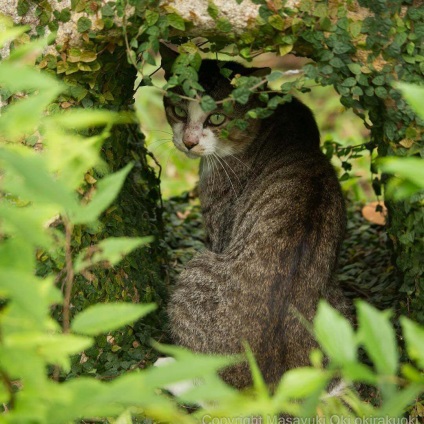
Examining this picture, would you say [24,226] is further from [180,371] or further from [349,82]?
[349,82]

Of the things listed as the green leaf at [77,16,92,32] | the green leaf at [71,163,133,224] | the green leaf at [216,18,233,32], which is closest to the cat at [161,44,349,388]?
the green leaf at [216,18,233,32]

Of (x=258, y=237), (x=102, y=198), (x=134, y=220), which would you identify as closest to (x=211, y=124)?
(x=134, y=220)

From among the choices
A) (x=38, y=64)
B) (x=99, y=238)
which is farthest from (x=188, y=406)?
(x=38, y=64)

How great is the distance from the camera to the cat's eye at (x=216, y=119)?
384 centimetres

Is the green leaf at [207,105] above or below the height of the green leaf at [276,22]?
below

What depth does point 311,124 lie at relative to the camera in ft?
13.5

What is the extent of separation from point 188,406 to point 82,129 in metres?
1.34

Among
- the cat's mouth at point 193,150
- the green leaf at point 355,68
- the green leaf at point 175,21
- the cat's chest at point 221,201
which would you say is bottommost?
the cat's chest at point 221,201

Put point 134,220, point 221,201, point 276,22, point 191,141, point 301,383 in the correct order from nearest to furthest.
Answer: point 301,383 < point 276,22 < point 134,220 < point 191,141 < point 221,201

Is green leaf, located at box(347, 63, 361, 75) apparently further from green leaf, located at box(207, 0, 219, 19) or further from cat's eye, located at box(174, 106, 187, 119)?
cat's eye, located at box(174, 106, 187, 119)

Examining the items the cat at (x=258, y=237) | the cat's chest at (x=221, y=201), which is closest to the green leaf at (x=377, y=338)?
the cat at (x=258, y=237)

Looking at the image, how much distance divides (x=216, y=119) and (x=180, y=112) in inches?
10.0

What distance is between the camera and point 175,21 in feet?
9.59

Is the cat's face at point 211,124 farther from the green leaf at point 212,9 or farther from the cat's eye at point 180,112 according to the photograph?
the green leaf at point 212,9
